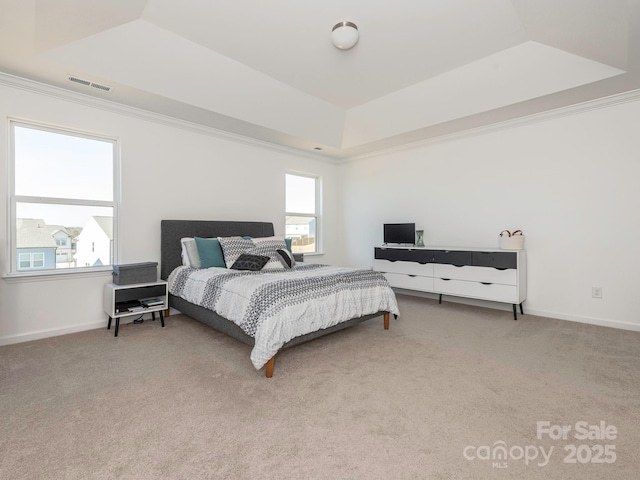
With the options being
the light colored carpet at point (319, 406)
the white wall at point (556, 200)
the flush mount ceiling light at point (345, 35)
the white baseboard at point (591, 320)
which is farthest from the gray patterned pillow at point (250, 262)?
the white baseboard at point (591, 320)

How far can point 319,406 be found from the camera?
1948mm

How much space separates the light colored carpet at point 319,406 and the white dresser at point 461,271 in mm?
811

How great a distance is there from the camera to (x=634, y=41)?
8.34 ft

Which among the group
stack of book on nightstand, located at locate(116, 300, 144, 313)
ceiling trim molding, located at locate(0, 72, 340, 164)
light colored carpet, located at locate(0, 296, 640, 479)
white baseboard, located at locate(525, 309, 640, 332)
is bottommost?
light colored carpet, located at locate(0, 296, 640, 479)

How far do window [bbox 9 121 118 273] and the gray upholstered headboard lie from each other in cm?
52

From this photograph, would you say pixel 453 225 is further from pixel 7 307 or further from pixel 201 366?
pixel 7 307

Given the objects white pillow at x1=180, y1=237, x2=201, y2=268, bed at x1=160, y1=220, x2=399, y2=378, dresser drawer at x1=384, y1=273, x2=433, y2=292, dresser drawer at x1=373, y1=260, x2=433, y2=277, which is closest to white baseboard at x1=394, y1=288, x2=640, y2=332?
dresser drawer at x1=384, y1=273, x2=433, y2=292

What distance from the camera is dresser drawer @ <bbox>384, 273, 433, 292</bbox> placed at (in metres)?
4.53

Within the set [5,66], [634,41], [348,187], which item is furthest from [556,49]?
[5,66]

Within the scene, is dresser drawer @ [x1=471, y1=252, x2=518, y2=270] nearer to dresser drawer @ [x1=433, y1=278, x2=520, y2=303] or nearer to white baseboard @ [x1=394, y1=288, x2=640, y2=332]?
dresser drawer @ [x1=433, y1=278, x2=520, y2=303]

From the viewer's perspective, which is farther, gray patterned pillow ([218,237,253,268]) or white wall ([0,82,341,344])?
gray patterned pillow ([218,237,253,268])

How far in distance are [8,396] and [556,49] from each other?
202 inches

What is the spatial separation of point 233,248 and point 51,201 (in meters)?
1.87

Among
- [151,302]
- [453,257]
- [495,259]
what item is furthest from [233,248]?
[495,259]
